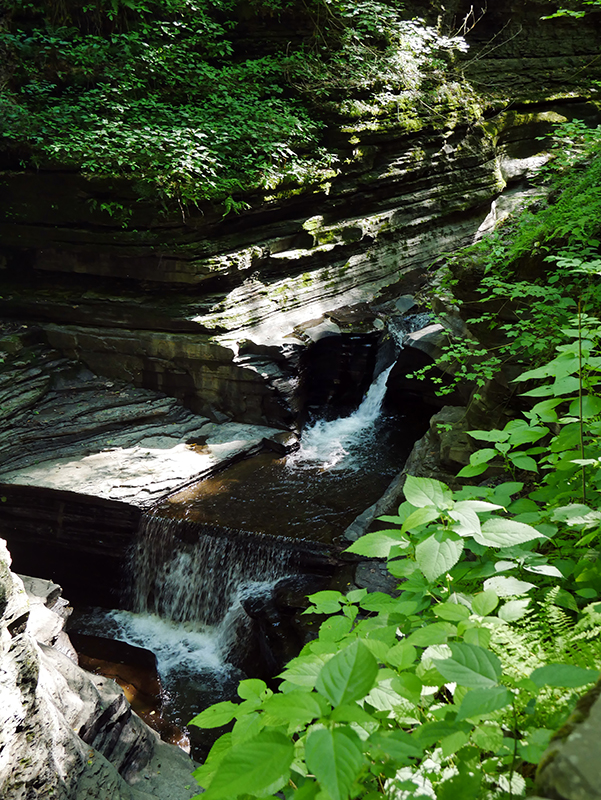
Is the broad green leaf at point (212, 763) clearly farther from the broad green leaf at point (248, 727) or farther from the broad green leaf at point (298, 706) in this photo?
the broad green leaf at point (298, 706)

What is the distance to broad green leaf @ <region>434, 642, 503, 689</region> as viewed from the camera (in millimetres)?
1021

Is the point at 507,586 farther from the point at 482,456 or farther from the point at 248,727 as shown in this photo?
the point at 248,727

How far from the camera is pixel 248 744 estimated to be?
0.98m

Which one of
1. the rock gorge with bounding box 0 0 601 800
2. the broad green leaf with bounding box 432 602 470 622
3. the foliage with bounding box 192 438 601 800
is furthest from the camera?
the rock gorge with bounding box 0 0 601 800

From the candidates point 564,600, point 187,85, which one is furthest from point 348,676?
point 187,85

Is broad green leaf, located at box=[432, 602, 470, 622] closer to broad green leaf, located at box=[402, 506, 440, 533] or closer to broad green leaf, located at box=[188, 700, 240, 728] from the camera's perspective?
broad green leaf, located at box=[402, 506, 440, 533]

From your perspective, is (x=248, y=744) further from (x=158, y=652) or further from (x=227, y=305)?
Result: (x=227, y=305)

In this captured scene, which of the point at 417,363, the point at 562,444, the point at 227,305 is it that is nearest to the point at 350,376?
the point at 417,363

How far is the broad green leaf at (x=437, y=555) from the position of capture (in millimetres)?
1351

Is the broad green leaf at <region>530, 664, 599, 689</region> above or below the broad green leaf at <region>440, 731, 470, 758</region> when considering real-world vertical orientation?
above

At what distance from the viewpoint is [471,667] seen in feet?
3.43

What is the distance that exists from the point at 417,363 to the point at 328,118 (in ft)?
16.1

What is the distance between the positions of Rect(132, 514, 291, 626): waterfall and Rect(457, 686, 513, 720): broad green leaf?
213 inches

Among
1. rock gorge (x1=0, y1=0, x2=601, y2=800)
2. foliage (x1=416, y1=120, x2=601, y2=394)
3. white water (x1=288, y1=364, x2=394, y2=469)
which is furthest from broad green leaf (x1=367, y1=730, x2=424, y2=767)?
white water (x1=288, y1=364, x2=394, y2=469)
